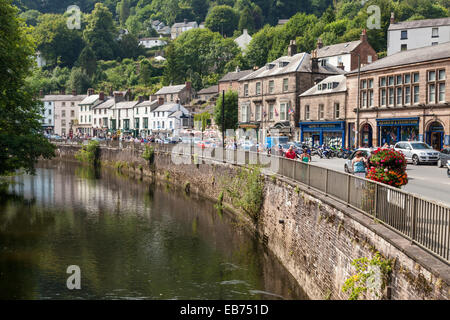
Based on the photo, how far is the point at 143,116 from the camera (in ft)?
293

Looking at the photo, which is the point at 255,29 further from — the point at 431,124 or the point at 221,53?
the point at 431,124

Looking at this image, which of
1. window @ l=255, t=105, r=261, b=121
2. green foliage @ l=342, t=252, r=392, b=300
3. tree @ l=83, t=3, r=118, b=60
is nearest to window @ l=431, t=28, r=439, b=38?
window @ l=255, t=105, r=261, b=121

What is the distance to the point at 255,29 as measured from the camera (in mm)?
158875

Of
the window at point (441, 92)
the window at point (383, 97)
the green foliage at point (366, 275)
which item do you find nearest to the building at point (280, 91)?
the window at point (383, 97)

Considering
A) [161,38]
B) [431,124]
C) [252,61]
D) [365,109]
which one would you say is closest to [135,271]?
[431,124]

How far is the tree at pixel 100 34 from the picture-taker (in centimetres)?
15262

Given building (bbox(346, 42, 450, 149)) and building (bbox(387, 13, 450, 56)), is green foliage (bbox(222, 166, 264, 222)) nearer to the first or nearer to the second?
building (bbox(346, 42, 450, 149))

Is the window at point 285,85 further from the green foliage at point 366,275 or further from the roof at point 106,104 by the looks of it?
the roof at point 106,104

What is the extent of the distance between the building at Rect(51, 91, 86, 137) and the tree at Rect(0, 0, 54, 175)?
298ft

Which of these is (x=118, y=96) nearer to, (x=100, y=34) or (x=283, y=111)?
(x=283, y=111)

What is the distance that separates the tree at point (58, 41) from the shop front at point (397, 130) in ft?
415

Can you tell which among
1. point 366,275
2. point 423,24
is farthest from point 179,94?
point 366,275

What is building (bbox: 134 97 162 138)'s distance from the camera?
87.6m

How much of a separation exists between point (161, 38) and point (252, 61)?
84.4m
